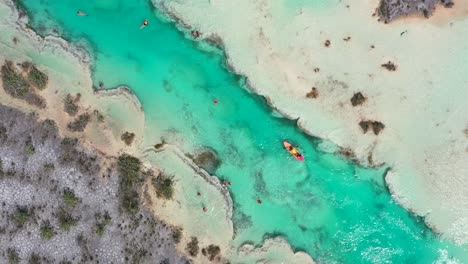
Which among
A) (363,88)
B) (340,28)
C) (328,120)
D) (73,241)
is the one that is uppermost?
(340,28)

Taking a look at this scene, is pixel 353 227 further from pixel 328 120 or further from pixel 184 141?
pixel 184 141

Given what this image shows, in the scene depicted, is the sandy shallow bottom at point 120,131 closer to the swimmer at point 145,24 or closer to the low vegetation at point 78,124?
the low vegetation at point 78,124

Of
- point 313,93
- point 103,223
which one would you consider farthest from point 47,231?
point 313,93

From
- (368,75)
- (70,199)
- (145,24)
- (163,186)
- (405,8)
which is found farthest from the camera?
(145,24)

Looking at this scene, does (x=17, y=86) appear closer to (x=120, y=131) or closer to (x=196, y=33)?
(x=120, y=131)

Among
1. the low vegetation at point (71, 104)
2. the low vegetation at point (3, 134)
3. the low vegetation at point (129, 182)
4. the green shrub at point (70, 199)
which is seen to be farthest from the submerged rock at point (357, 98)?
the low vegetation at point (3, 134)

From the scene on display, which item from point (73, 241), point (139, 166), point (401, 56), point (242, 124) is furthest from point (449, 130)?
point (73, 241)
